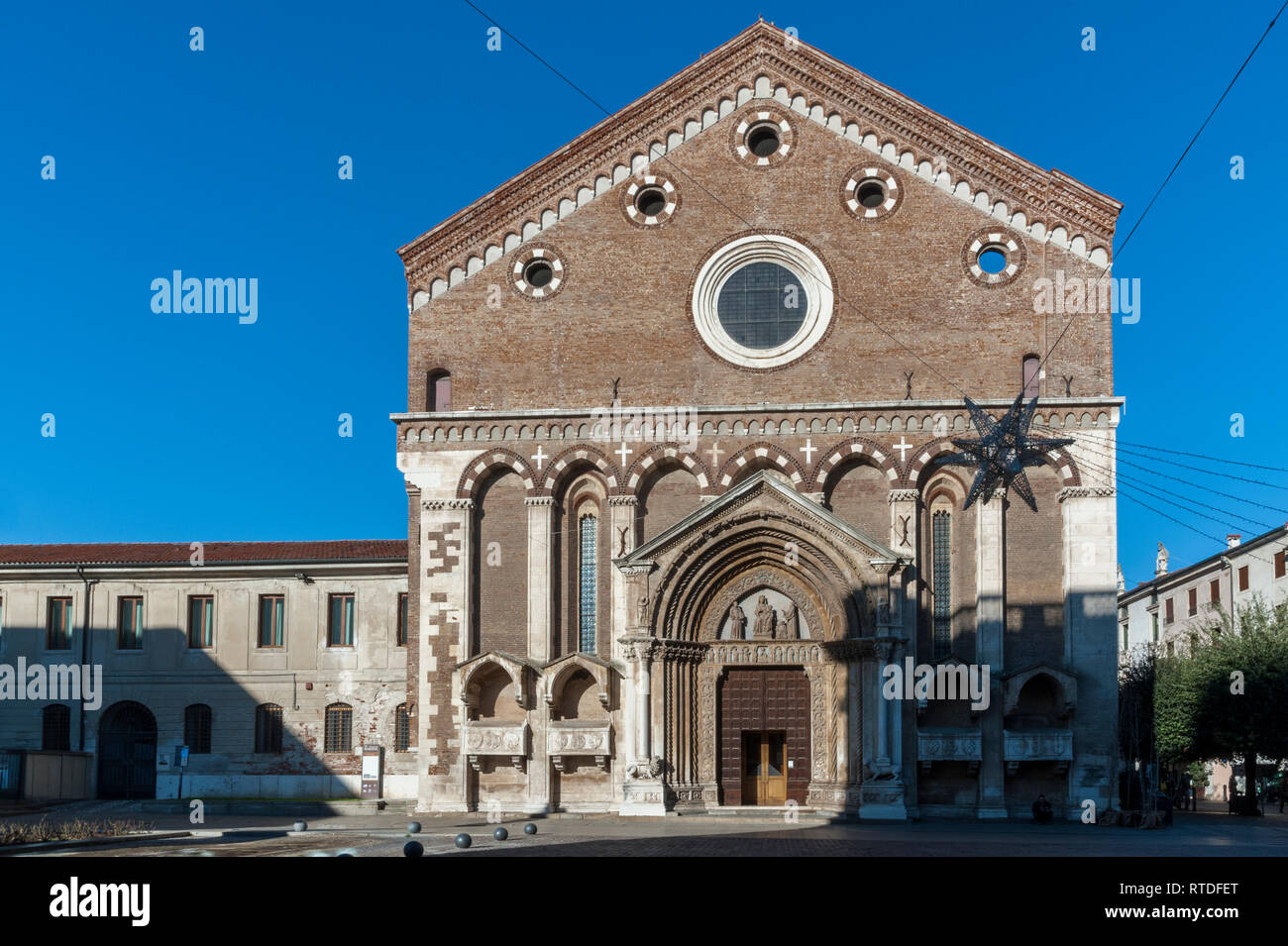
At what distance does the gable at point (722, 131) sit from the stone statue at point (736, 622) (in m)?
10.1

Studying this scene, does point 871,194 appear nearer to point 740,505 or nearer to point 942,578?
point 740,505

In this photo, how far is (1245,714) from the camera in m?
37.5

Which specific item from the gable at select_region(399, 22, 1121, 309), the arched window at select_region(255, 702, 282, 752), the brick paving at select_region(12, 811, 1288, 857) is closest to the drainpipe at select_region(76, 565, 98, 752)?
the arched window at select_region(255, 702, 282, 752)

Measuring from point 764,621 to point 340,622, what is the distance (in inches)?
624

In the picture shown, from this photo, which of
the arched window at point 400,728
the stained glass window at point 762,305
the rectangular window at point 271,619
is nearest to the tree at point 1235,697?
the stained glass window at point 762,305

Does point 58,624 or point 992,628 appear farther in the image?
point 58,624

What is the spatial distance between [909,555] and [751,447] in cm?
429

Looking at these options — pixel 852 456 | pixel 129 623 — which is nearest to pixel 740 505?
pixel 852 456

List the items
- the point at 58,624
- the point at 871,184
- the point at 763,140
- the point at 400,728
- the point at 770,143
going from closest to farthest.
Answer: the point at 871,184, the point at 770,143, the point at 763,140, the point at 400,728, the point at 58,624

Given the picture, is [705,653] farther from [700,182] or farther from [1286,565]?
[1286,565]

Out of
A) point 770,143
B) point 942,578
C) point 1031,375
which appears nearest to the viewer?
point 942,578

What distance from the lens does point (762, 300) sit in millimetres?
32812
